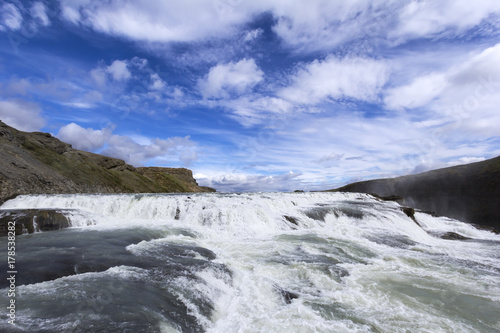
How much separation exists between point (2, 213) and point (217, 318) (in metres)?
15.3

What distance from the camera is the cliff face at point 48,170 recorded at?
30734 millimetres

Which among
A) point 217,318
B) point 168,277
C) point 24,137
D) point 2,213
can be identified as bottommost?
point 217,318

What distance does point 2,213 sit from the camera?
13508mm

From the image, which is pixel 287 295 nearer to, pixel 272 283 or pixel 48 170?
pixel 272 283

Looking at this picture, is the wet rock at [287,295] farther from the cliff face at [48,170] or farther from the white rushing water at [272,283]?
the cliff face at [48,170]

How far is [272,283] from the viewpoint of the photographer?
304 inches

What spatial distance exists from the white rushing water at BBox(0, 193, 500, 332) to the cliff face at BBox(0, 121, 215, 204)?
22484 millimetres

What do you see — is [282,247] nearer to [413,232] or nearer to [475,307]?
[475,307]

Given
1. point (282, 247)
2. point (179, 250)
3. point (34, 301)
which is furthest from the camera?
point (282, 247)

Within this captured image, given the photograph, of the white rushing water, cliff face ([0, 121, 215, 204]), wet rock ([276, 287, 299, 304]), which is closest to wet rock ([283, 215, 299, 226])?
the white rushing water

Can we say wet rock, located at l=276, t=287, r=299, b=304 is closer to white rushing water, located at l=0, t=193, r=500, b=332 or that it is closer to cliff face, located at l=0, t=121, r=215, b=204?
white rushing water, located at l=0, t=193, r=500, b=332

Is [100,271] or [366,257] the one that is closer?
[100,271]

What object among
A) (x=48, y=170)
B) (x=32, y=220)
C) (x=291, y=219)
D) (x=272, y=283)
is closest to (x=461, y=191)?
(x=291, y=219)

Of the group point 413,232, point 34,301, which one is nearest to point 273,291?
point 34,301
